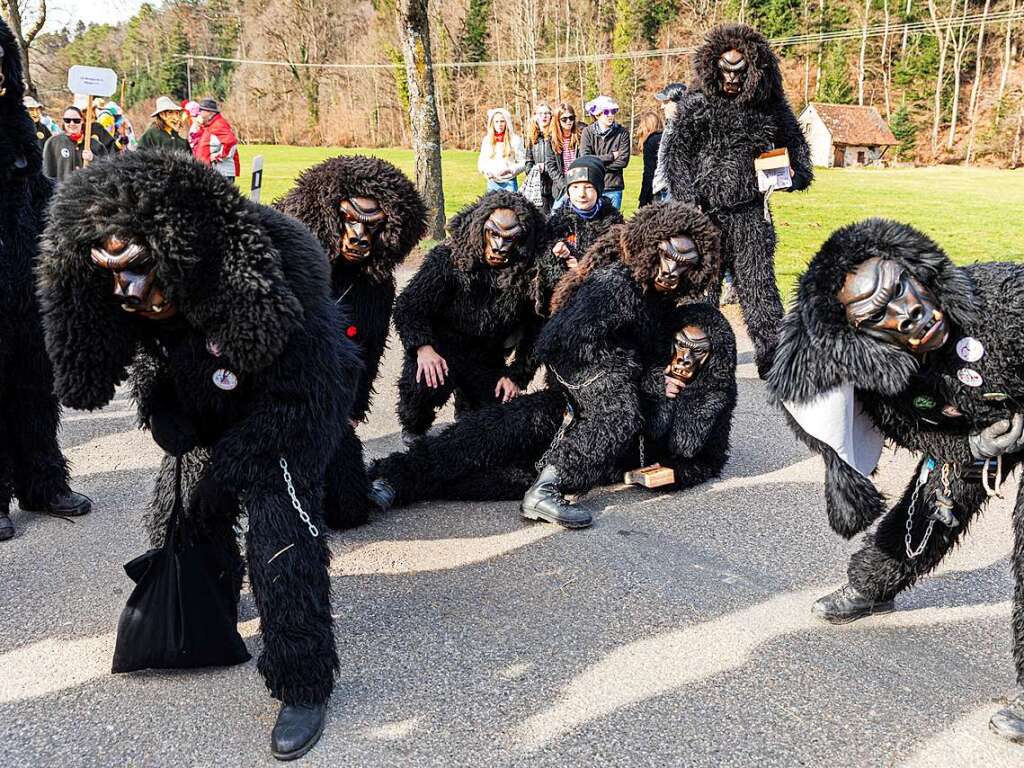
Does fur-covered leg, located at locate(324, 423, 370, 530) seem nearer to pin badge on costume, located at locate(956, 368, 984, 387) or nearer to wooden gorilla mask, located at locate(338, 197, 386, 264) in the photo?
wooden gorilla mask, located at locate(338, 197, 386, 264)

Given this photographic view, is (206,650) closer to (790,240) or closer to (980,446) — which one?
(980,446)

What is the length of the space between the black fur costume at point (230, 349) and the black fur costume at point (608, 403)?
6.04 ft

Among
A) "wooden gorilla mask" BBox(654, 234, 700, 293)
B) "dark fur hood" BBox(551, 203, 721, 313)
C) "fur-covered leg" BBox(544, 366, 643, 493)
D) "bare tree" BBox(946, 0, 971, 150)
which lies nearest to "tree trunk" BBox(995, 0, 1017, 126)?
"bare tree" BBox(946, 0, 971, 150)

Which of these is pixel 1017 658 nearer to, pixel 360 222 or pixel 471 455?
pixel 471 455

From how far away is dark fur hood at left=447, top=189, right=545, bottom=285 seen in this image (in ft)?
17.2

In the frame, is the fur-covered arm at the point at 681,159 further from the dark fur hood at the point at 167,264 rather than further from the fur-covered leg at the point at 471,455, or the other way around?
the dark fur hood at the point at 167,264

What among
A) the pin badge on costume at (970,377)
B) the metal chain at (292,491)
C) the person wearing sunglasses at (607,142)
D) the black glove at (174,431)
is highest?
the person wearing sunglasses at (607,142)

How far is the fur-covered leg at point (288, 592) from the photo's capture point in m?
2.83

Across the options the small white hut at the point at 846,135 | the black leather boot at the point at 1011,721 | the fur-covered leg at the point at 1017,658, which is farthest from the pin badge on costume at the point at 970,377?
the small white hut at the point at 846,135

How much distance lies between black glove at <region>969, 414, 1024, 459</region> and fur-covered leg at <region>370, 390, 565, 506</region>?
2427mm

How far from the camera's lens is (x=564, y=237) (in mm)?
6238

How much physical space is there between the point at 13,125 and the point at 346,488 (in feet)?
7.23

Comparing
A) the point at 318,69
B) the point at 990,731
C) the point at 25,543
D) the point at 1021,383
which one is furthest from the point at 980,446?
the point at 318,69

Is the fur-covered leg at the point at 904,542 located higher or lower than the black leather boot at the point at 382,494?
higher
